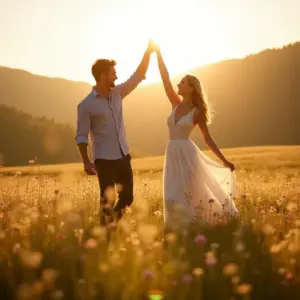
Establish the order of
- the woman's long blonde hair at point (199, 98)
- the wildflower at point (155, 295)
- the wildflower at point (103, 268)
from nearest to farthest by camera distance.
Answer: the wildflower at point (155, 295)
the wildflower at point (103, 268)
the woman's long blonde hair at point (199, 98)

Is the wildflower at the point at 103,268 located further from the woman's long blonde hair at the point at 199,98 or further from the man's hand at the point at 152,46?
the man's hand at the point at 152,46

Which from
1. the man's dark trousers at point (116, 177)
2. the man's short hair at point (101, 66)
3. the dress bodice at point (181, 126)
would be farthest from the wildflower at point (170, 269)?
the dress bodice at point (181, 126)

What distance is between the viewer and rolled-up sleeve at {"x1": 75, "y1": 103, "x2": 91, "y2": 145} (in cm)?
686

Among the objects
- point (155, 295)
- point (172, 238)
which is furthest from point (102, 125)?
point (155, 295)

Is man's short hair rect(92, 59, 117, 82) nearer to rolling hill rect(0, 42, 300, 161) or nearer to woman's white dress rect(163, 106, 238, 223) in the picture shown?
woman's white dress rect(163, 106, 238, 223)

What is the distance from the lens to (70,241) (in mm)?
5391

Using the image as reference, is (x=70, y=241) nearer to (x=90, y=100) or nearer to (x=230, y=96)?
(x=90, y=100)

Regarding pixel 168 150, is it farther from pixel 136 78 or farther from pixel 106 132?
pixel 106 132

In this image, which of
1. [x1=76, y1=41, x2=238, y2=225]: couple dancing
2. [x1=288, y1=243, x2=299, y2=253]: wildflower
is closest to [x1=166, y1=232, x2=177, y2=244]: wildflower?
[x1=288, y1=243, x2=299, y2=253]: wildflower

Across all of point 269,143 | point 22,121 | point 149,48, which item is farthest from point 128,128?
point 149,48

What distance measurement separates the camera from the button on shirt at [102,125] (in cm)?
692

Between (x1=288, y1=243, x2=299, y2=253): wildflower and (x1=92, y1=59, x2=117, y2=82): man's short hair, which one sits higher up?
(x1=92, y1=59, x2=117, y2=82): man's short hair

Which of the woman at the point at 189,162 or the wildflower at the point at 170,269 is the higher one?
the woman at the point at 189,162

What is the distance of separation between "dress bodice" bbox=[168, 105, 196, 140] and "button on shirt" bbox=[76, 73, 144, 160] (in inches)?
41.6
